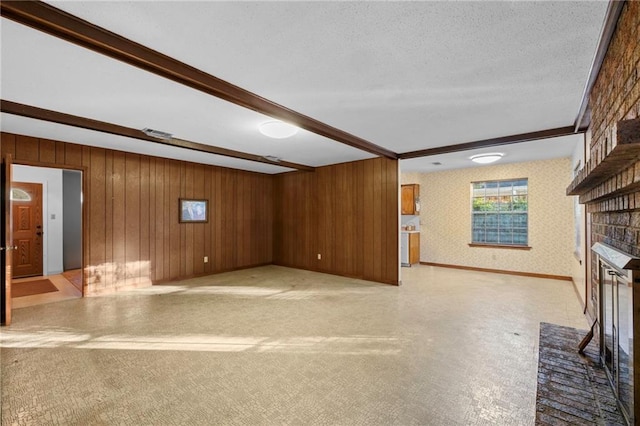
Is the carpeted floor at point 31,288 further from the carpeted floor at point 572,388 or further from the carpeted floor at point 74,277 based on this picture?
the carpeted floor at point 572,388

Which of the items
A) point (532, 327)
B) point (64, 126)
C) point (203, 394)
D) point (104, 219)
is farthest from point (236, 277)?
point (532, 327)

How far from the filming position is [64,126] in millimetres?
3781

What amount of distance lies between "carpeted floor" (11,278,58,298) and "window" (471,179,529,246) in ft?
28.5

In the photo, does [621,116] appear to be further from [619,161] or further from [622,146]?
[622,146]

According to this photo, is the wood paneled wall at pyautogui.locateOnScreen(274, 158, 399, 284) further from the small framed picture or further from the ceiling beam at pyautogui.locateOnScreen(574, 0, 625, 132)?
the ceiling beam at pyautogui.locateOnScreen(574, 0, 625, 132)

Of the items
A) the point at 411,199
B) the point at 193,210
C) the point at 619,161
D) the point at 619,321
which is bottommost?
the point at 619,321

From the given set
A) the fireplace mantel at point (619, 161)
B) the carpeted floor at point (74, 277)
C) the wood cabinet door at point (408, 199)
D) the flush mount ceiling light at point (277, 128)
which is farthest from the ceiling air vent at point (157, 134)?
the wood cabinet door at point (408, 199)

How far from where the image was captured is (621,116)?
178cm

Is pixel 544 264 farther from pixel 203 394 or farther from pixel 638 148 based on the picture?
pixel 203 394

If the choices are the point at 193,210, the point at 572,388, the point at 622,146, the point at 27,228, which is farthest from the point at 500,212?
the point at 27,228

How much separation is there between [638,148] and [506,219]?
6134mm

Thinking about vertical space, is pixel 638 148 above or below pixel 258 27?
below

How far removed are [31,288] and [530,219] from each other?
971 cm

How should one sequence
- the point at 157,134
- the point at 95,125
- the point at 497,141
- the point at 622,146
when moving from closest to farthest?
the point at 622,146 → the point at 95,125 → the point at 157,134 → the point at 497,141
